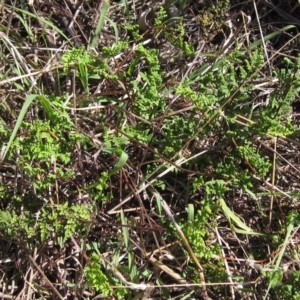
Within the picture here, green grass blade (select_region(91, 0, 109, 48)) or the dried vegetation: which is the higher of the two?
green grass blade (select_region(91, 0, 109, 48))

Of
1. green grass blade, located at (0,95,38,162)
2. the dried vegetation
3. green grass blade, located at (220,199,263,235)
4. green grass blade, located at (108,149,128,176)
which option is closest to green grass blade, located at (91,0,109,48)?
the dried vegetation

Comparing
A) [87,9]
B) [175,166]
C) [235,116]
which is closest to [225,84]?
[235,116]

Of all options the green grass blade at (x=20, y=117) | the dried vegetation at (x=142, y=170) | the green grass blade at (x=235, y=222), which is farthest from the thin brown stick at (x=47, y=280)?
the green grass blade at (x=235, y=222)

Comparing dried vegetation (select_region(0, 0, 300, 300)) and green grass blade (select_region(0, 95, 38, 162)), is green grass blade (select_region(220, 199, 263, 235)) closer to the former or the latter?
dried vegetation (select_region(0, 0, 300, 300))

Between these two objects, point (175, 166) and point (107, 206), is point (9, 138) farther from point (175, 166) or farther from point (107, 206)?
point (175, 166)

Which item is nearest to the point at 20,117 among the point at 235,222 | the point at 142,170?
the point at 142,170

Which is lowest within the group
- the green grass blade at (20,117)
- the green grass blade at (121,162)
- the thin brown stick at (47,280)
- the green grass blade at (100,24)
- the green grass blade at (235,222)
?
the thin brown stick at (47,280)

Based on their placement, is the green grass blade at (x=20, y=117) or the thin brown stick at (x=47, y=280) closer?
the green grass blade at (x=20, y=117)

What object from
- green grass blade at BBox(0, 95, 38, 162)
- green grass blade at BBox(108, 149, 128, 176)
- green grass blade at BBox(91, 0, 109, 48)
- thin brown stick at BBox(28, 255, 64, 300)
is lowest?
thin brown stick at BBox(28, 255, 64, 300)

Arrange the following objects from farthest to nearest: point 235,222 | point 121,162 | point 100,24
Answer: point 100,24 < point 235,222 < point 121,162

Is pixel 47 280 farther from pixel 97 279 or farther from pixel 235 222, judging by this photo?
pixel 235 222

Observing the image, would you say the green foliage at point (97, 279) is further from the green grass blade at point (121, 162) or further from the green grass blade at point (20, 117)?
the green grass blade at point (20, 117)
